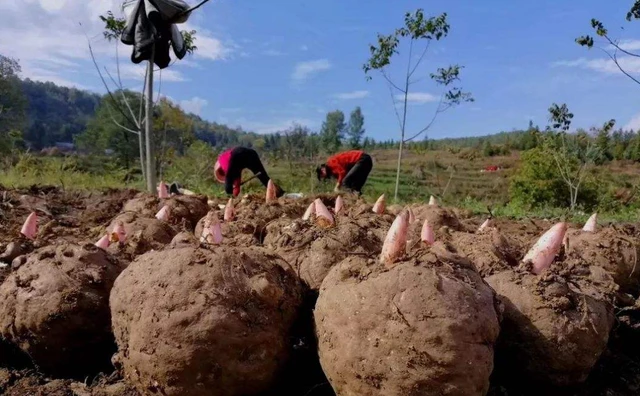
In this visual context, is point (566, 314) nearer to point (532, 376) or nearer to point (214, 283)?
point (532, 376)

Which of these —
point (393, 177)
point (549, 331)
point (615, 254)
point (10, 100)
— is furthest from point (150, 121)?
point (10, 100)

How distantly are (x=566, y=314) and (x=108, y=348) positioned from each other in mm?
2501

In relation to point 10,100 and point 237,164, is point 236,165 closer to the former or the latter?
point 237,164

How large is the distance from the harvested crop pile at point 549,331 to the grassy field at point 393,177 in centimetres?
1074

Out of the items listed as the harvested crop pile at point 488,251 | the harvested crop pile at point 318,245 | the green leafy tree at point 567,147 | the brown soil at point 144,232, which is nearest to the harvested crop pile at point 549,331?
the harvested crop pile at point 488,251

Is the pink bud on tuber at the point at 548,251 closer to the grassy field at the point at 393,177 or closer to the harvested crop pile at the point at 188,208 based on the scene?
the harvested crop pile at the point at 188,208

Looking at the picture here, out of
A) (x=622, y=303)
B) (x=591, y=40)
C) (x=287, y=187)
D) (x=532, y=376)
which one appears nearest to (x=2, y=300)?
(x=532, y=376)

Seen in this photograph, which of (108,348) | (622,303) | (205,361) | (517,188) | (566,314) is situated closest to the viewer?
(205,361)

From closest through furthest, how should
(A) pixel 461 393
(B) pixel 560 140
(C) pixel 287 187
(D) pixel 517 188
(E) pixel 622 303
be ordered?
1. (A) pixel 461 393
2. (E) pixel 622 303
3. (B) pixel 560 140
4. (C) pixel 287 187
5. (D) pixel 517 188

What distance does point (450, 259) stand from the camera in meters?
2.54

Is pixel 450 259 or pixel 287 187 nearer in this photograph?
pixel 450 259

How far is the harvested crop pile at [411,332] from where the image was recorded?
2232 millimetres

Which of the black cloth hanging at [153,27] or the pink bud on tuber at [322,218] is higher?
the black cloth hanging at [153,27]

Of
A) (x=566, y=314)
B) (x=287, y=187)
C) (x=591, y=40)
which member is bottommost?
(x=287, y=187)
